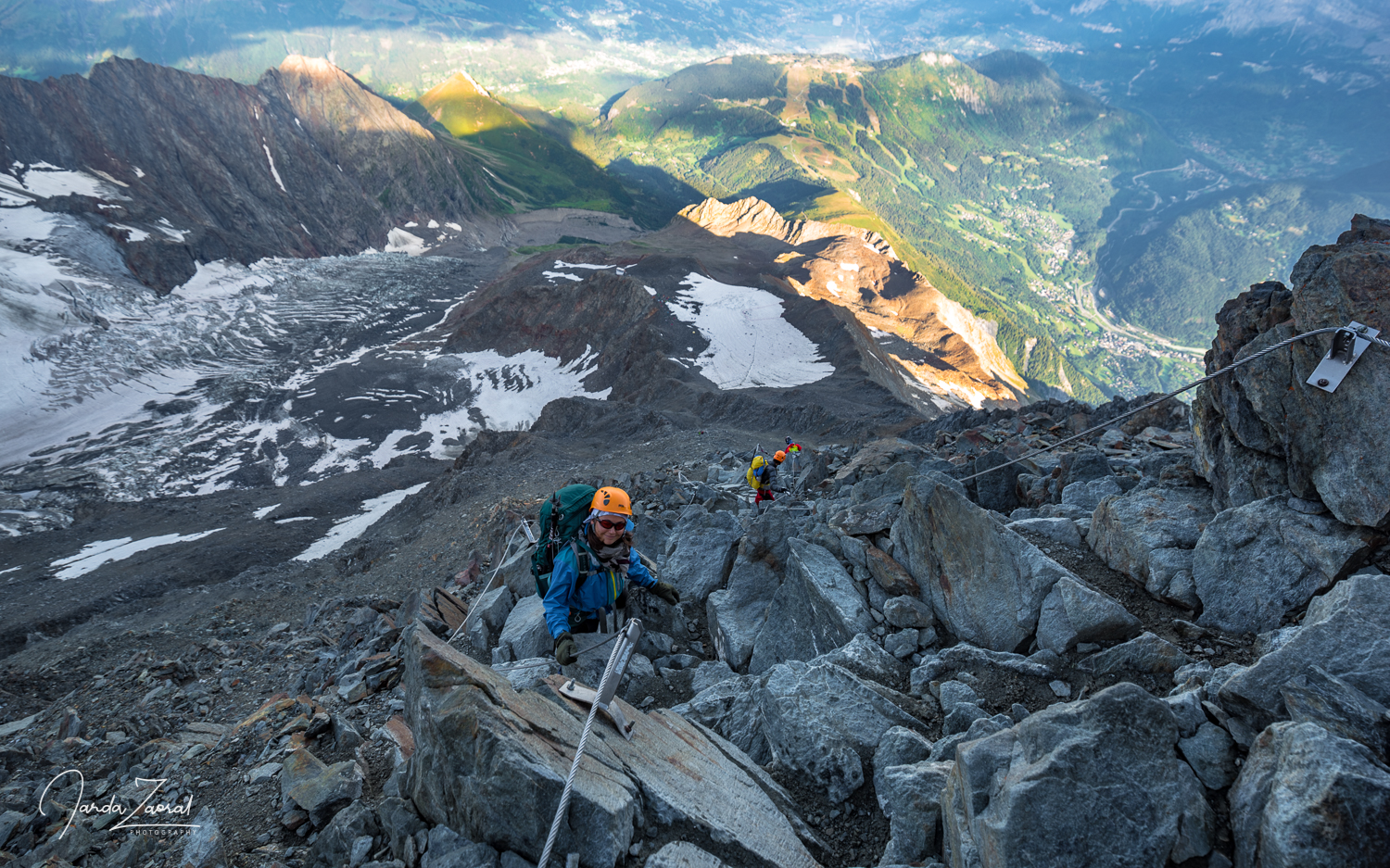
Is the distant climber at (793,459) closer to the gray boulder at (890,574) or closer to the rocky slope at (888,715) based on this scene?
the rocky slope at (888,715)

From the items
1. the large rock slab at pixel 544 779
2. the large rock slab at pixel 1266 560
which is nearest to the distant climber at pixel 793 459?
the large rock slab at pixel 1266 560

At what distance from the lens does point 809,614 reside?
6.81 metres

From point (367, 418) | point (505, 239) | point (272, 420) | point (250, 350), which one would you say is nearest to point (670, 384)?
point (367, 418)

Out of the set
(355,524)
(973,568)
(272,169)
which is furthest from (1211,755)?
(272,169)

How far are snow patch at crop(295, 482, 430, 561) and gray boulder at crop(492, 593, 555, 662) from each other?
2381 centimetres

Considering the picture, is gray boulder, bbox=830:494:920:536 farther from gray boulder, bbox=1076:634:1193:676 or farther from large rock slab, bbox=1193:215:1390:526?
large rock slab, bbox=1193:215:1390:526

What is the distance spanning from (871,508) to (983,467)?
8.49 feet

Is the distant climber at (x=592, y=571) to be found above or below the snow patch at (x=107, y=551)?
above

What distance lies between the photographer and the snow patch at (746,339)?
52125 mm

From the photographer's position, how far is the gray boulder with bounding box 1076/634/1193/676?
4.52 metres

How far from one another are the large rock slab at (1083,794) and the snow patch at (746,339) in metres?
45.5

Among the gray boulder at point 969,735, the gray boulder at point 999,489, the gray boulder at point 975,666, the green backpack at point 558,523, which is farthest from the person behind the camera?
the gray boulder at point 999,489

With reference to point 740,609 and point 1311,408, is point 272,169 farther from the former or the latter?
point 1311,408

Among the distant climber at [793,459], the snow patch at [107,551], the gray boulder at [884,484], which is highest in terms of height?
the gray boulder at [884,484]
